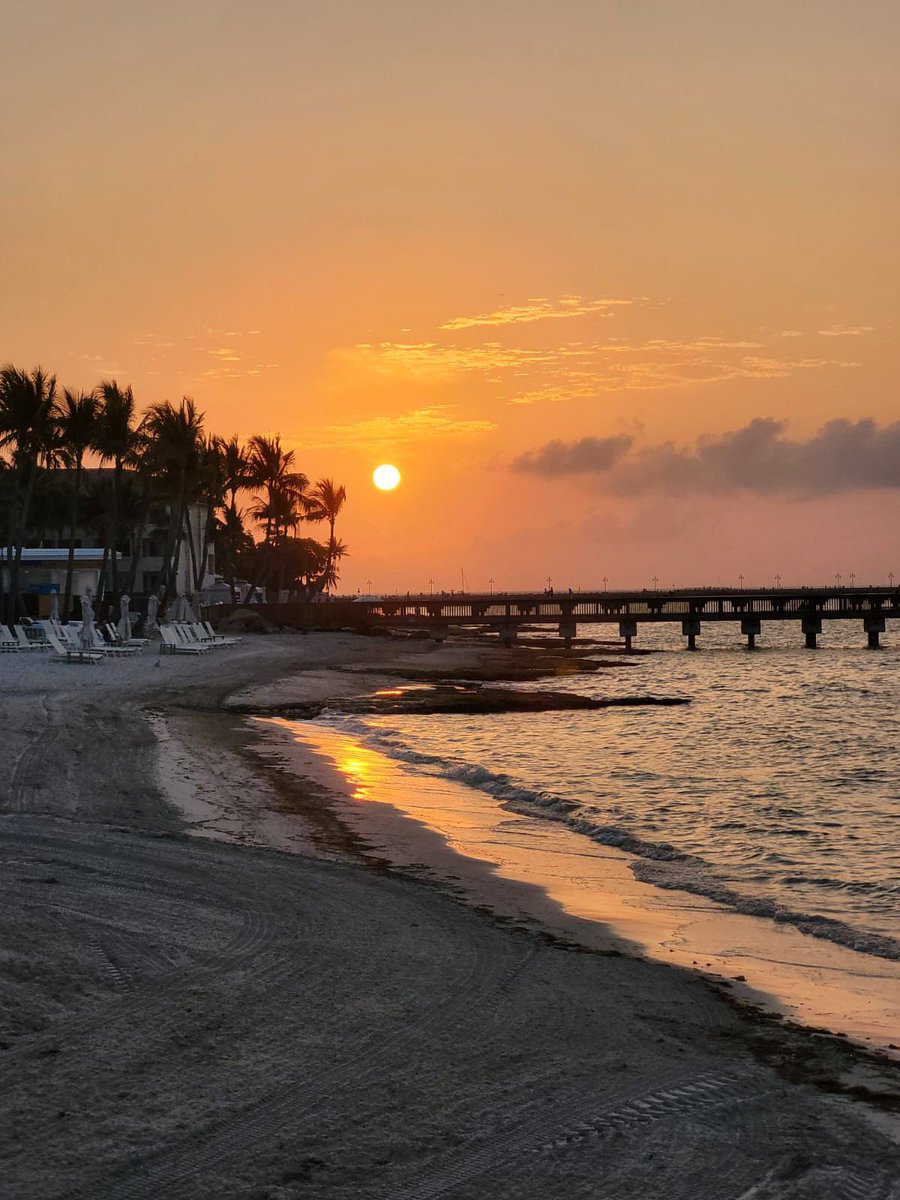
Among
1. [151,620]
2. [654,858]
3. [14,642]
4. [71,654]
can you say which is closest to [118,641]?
[14,642]

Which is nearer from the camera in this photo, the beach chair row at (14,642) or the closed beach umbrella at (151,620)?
the beach chair row at (14,642)

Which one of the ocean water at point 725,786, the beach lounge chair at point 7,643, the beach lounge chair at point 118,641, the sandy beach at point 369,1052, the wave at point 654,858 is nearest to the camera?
the sandy beach at point 369,1052

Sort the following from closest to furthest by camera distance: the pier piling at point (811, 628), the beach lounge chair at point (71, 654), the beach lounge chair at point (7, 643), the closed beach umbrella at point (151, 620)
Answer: the beach lounge chair at point (71, 654) → the beach lounge chair at point (7, 643) → the closed beach umbrella at point (151, 620) → the pier piling at point (811, 628)

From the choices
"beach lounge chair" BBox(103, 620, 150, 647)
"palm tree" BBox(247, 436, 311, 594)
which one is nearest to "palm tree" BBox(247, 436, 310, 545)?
"palm tree" BBox(247, 436, 311, 594)

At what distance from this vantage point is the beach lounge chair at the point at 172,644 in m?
43.9

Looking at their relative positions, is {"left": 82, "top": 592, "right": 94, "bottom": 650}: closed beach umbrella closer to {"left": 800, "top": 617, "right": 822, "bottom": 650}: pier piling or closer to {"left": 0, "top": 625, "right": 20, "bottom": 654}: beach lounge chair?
{"left": 0, "top": 625, "right": 20, "bottom": 654}: beach lounge chair

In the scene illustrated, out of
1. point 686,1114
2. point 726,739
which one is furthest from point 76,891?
point 726,739

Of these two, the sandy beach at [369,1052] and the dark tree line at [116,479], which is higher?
the dark tree line at [116,479]

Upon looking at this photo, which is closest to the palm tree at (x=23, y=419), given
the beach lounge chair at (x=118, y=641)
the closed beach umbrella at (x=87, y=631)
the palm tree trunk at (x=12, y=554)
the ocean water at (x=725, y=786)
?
the palm tree trunk at (x=12, y=554)

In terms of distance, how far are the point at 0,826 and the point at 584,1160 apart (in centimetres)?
747

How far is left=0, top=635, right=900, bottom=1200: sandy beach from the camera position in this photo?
4094mm

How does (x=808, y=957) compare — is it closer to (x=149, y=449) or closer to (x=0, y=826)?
(x=0, y=826)

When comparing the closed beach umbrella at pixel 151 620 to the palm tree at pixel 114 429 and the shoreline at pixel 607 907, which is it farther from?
the shoreline at pixel 607 907

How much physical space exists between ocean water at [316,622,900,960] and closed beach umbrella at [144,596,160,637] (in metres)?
24.1
